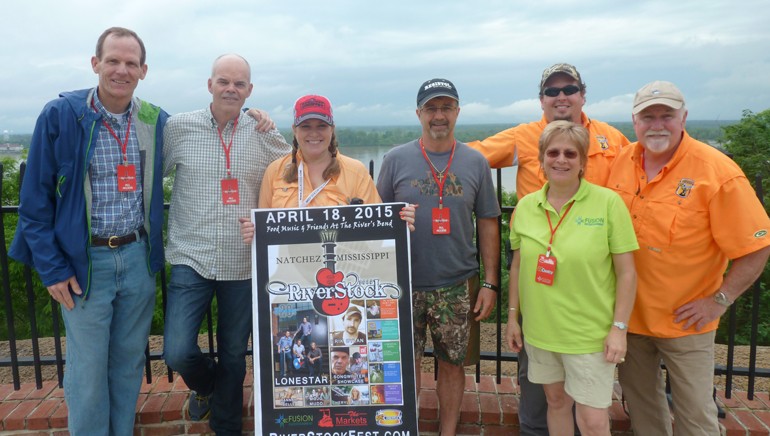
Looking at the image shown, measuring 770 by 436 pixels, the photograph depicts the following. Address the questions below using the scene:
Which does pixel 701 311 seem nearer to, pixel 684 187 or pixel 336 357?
pixel 684 187

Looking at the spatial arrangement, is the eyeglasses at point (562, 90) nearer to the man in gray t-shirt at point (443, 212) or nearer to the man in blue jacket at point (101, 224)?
the man in gray t-shirt at point (443, 212)

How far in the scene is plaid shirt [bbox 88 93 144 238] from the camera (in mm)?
2863

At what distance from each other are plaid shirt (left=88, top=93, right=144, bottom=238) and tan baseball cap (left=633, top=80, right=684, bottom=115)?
9.00 feet

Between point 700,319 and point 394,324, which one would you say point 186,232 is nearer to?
point 394,324

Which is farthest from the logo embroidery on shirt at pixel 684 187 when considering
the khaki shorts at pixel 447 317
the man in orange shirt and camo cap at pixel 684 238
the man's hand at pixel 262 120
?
the man's hand at pixel 262 120

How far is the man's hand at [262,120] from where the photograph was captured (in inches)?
129

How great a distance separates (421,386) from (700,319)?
1.91 metres

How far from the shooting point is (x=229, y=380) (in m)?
3.40

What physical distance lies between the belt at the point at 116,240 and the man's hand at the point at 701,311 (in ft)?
9.75

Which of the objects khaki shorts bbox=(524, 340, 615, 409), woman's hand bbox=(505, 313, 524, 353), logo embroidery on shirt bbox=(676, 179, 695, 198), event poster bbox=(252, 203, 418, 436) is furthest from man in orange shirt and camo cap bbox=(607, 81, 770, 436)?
event poster bbox=(252, 203, 418, 436)

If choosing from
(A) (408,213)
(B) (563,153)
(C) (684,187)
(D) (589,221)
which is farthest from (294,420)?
(C) (684,187)

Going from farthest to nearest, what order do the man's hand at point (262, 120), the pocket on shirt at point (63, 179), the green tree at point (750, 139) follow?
the green tree at point (750, 139) → the man's hand at point (262, 120) → the pocket on shirt at point (63, 179)

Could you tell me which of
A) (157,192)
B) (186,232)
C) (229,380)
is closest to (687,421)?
(229,380)

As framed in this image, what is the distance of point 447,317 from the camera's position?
3.17 meters
